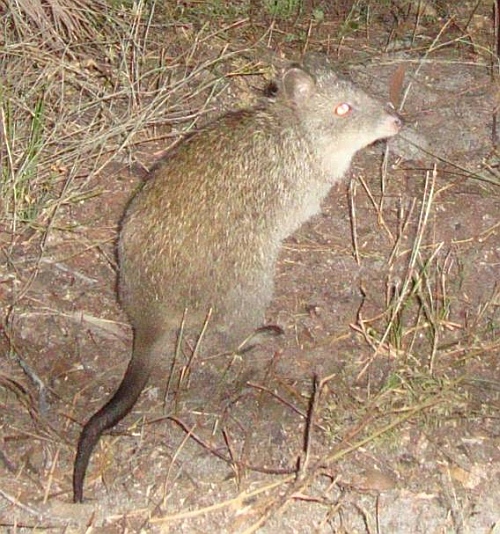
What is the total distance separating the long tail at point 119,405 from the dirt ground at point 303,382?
0.17m

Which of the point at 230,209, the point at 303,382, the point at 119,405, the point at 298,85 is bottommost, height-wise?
the point at 303,382

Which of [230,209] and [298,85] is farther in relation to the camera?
[298,85]

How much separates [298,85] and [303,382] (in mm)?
1248

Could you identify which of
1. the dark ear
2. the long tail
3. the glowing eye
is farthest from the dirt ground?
the dark ear

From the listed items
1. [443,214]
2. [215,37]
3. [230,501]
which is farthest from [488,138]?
[230,501]

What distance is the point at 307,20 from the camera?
650cm

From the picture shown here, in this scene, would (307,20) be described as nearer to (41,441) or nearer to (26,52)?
(26,52)

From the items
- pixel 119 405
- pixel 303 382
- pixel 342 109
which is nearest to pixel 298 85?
pixel 342 109

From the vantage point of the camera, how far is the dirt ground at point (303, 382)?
375 centimetres

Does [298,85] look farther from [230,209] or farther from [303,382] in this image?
[303,382]

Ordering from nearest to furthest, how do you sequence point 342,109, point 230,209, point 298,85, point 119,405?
point 119,405
point 230,209
point 298,85
point 342,109

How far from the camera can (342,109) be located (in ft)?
14.6

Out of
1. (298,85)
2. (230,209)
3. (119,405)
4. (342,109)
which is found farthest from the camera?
(342,109)

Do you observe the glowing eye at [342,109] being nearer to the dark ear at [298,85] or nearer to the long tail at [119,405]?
the dark ear at [298,85]
